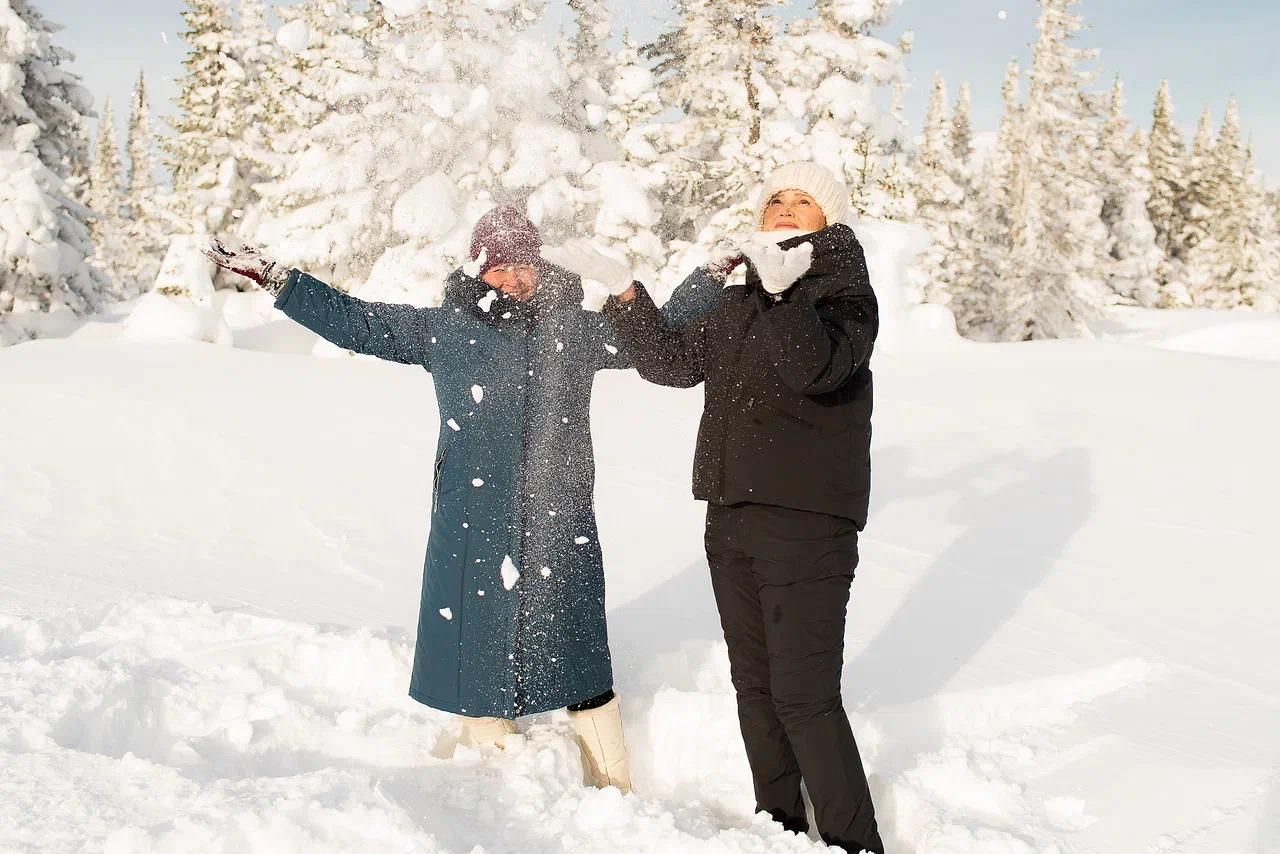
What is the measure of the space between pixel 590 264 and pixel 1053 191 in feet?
106

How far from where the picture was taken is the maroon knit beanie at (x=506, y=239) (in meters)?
3.29

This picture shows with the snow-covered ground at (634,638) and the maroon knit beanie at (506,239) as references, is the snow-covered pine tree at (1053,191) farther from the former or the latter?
the maroon knit beanie at (506,239)

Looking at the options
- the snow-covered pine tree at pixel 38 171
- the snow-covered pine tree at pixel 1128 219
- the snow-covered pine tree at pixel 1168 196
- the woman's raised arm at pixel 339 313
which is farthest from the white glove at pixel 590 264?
the snow-covered pine tree at pixel 1168 196

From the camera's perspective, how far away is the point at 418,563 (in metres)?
6.41

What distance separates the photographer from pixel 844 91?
1811 cm

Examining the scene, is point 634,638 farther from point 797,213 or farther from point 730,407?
point 797,213

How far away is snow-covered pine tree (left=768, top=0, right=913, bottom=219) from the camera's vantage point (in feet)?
59.3

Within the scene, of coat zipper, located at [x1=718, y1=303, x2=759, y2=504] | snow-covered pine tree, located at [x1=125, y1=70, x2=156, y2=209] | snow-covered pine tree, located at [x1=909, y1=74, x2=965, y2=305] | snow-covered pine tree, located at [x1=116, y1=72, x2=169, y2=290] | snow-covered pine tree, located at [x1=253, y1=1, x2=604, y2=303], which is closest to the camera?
coat zipper, located at [x1=718, y1=303, x2=759, y2=504]

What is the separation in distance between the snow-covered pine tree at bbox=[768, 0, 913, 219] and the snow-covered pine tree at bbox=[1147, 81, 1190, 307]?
31.2m

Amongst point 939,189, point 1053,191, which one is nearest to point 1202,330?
point 1053,191

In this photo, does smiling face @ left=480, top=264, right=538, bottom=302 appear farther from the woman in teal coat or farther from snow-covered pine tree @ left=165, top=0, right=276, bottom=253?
snow-covered pine tree @ left=165, top=0, right=276, bottom=253

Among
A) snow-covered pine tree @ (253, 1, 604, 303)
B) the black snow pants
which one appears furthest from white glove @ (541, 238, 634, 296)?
snow-covered pine tree @ (253, 1, 604, 303)

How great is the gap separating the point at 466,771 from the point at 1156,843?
219 cm

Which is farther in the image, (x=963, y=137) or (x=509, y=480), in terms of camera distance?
(x=963, y=137)
